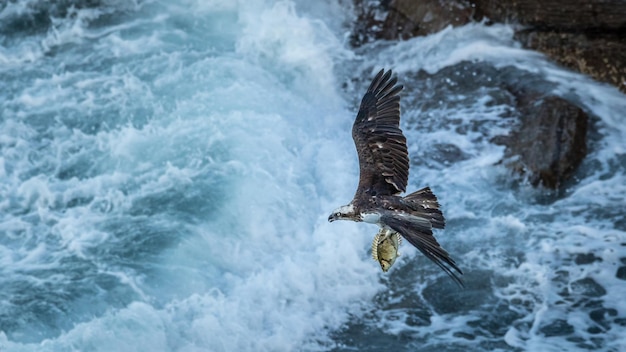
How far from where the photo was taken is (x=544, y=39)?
10.8 metres

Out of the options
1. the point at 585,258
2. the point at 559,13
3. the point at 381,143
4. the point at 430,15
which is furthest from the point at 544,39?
the point at 381,143

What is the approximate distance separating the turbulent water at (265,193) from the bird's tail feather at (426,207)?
73.0 inches

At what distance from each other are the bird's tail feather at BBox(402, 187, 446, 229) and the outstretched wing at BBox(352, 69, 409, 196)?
1.12 ft

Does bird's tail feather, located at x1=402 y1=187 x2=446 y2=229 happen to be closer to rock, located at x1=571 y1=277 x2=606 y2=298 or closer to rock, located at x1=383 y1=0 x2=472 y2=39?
rock, located at x1=571 y1=277 x2=606 y2=298

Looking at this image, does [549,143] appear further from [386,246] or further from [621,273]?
[386,246]

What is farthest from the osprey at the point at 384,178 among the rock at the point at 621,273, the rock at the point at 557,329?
the rock at the point at 621,273

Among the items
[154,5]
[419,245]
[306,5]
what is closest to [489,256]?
[419,245]

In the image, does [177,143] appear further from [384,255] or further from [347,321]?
[384,255]

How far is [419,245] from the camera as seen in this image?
536 cm

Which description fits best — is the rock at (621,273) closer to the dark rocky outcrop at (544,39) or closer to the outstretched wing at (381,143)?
A: the dark rocky outcrop at (544,39)

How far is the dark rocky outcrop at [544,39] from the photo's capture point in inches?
358

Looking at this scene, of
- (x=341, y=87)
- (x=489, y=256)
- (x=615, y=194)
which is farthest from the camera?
(x=341, y=87)

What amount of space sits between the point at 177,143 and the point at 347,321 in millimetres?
3143

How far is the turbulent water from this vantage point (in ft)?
25.6
